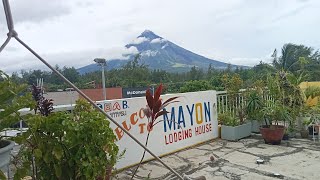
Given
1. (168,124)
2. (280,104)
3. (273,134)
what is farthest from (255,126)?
(168,124)

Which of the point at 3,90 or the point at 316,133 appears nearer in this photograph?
the point at 3,90

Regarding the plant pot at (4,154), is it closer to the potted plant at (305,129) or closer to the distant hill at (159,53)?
the potted plant at (305,129)

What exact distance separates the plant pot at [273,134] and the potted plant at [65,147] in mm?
3646

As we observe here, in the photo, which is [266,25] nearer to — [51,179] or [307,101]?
[307,101]

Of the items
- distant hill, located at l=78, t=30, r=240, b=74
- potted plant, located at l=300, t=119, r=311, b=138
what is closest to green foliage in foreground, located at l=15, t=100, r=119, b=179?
potted plant, located at l=300, t=119, r=311, b=138

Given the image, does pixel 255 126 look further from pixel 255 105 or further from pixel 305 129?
pixel 305 129

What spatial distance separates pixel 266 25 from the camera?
7.06 m

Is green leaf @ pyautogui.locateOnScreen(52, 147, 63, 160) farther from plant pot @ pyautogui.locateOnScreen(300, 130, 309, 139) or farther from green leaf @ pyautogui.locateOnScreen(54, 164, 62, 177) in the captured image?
plant pot @ pyautogui.locateOnScreen(300, 130, 309, 139)

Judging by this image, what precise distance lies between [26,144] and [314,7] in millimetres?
5964

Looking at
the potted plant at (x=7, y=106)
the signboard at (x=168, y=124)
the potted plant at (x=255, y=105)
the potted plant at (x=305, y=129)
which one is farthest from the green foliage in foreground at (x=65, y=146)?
the potted plant at (x=305, y=129)

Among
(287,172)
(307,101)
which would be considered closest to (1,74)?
(287,172)

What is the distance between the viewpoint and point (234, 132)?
15.6 ft

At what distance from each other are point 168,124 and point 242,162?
1.18 m

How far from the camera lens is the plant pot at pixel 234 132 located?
187 inches
